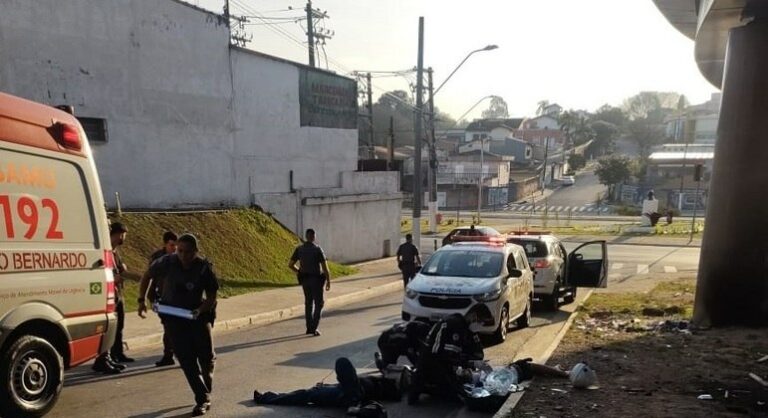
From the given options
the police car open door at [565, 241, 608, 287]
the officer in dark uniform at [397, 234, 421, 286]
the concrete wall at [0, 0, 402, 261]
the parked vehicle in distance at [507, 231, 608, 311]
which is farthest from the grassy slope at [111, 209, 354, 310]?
the police car open door at [565, 241, 608, 287]

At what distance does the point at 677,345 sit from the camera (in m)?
9.55

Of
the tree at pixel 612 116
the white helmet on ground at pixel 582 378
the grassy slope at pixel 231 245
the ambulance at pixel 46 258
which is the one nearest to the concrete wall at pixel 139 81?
the grassy slope at pixel 231 245

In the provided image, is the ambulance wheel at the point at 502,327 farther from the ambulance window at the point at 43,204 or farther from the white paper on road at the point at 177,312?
the ambulance window at the point at 43,204

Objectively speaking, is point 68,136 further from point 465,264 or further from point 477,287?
point 465,264

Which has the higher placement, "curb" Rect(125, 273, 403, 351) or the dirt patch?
the dirt patch

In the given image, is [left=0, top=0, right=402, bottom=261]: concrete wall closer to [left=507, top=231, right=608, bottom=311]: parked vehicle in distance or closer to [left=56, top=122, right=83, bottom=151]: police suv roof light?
[left=56, top=122, right=83, bottom=151]: police suv roof light

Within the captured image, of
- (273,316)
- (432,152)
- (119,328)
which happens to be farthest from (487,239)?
(432,152)

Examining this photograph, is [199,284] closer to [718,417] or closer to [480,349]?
[480,349]

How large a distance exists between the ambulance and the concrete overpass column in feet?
32.4

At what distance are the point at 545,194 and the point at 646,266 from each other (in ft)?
197

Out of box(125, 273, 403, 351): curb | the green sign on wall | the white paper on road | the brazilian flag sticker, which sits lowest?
box(125, 273, 403, 351): curb

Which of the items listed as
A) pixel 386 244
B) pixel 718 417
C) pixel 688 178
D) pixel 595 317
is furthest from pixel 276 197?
pixel 688 178

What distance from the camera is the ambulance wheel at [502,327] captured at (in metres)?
10.2

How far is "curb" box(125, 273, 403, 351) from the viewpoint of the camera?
31.7 feet
